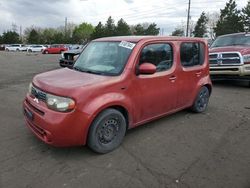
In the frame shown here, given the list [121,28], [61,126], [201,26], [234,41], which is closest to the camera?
[61,126]

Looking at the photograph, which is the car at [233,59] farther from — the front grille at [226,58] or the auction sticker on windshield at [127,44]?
the auction sticker on windshield at [127,44]

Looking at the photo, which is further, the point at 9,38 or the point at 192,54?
the point at 9,38

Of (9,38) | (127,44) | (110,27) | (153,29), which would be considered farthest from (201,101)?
(9,38)

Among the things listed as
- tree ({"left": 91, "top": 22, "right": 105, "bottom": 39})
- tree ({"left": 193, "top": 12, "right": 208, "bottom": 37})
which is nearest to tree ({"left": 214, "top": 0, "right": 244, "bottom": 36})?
tree ({"left": 193, "top": 12, "right": 208, "bottom": 37})

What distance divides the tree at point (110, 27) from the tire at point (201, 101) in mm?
64028

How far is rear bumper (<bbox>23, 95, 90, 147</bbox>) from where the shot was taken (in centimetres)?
347

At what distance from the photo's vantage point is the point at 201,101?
6.09 metres

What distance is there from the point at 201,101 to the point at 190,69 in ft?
3.58

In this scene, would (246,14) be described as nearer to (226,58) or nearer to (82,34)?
(82,34)

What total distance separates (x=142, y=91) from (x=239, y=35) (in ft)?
24.9

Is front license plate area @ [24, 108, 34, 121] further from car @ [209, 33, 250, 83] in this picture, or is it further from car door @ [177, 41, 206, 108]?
→ car @ [209, 33, 250, 83]

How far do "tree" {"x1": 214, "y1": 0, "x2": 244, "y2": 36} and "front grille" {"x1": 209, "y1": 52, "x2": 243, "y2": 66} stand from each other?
5052 cm

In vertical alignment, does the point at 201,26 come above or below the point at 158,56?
above

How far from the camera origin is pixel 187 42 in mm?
5328
